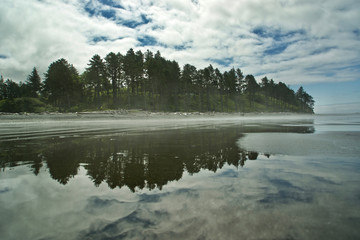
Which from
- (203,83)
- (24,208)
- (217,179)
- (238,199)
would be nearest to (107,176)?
(24,208)

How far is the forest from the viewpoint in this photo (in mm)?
62531

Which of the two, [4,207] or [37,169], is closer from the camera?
[4,207]

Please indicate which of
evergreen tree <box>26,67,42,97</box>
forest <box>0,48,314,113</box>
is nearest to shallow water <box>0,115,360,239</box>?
forest <box>0,48,314,113</box>

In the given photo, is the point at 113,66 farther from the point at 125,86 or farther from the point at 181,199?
the point at 181,199

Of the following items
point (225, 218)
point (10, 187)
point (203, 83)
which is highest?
point (203, 83)

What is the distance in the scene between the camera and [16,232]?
2314 millimetres

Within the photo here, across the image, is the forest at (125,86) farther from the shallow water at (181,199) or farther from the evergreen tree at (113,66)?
the shallow water at (181,199)

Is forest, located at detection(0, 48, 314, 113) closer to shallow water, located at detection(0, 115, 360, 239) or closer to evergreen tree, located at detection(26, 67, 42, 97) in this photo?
evergreen tree, located at detection(26, 67, 42, 97)

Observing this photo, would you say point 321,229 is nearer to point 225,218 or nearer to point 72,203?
point 225,218

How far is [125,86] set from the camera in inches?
3413

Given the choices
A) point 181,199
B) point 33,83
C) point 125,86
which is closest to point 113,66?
point 125,86

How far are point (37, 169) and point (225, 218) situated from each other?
5359 mm

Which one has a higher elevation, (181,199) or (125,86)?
(125,86)

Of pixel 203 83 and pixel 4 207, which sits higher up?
pixel 203 83
